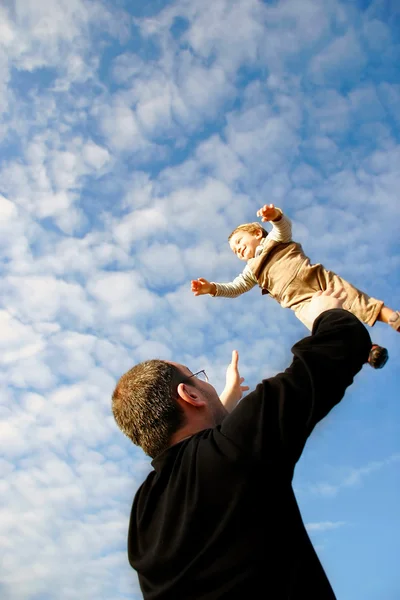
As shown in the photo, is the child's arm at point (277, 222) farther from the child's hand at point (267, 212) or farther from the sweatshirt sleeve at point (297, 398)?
the sweatshirt sleeve at point (297, 398)

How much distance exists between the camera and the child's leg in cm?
573

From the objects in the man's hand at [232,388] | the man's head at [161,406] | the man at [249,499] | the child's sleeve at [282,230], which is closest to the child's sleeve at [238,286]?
the child's sleeve at [282,230]

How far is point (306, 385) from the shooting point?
2.64m

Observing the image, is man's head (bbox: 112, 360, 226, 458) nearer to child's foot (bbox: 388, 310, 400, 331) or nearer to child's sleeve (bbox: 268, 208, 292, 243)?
child's foot (bbox: 388, 310, 400, 331)

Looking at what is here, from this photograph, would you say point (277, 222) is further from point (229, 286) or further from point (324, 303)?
point (324, 303)

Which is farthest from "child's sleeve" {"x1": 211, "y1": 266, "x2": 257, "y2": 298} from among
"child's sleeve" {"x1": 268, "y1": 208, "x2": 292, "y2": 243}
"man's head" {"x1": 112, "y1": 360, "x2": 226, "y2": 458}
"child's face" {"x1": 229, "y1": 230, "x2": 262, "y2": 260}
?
"man's head" {"x1": 112, "y1": 360, "x2": 226, "y2": 458}

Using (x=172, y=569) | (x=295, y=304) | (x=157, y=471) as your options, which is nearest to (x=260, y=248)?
(x=295, y=304)

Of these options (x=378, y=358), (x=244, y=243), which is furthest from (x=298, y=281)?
(x=378, y=358)

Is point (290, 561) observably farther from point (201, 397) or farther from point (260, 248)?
point (260, 248)

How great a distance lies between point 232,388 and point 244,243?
2.95 meters

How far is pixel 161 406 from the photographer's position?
10.2 ft

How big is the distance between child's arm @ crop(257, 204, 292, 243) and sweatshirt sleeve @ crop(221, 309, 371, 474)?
345cm

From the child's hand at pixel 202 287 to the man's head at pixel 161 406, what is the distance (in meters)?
3.51

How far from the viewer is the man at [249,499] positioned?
2.49m
